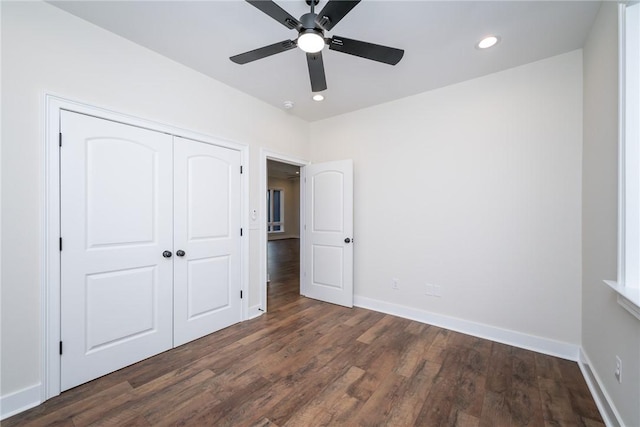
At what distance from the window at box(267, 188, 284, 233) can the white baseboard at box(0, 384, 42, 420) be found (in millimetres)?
9110

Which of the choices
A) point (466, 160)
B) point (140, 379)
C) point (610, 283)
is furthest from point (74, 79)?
point (610, 283)

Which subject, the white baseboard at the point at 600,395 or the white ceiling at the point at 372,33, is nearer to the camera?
the white baseboard at the point at 600,395

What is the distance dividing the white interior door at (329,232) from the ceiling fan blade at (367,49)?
1.81m

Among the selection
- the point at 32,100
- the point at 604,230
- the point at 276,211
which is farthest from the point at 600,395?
the point at 276,211

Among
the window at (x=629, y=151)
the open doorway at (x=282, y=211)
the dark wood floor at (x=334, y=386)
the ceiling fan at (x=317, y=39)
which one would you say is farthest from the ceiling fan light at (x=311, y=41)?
the open doorway at (x=282, y=211)

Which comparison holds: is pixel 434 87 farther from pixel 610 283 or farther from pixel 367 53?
pixel 610 283

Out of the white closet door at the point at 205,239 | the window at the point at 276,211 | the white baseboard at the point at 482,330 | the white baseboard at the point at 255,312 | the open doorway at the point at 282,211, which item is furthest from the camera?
the window at the point at 276,211

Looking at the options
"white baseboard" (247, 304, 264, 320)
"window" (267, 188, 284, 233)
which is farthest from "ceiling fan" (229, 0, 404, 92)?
"window" (267, 188, 284, 233)

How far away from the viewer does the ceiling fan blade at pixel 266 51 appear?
68.3 inches

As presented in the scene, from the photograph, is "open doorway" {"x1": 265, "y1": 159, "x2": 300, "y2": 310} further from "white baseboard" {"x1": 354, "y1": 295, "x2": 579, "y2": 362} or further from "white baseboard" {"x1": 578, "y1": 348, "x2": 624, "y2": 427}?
"white baseboard" {"x1": 578, "y1": 348, "x2": 624, "y2": 427}

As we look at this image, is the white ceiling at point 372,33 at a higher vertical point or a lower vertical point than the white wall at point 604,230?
higher

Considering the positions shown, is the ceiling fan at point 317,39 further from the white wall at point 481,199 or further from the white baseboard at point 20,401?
the white baseboard at point 20,401

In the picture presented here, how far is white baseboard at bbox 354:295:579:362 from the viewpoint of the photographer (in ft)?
7.65

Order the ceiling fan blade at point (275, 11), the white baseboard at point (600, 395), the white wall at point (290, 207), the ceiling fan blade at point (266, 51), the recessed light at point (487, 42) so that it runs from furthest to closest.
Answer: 1. the white wall at point (290, 207)
2. the recessed light at point (487, 42)
3. the ceiling fan blade at point (266, 51)
4. the white baseboard at point (600, 395)
5. the ceiling fan blade at point (275, 11)
